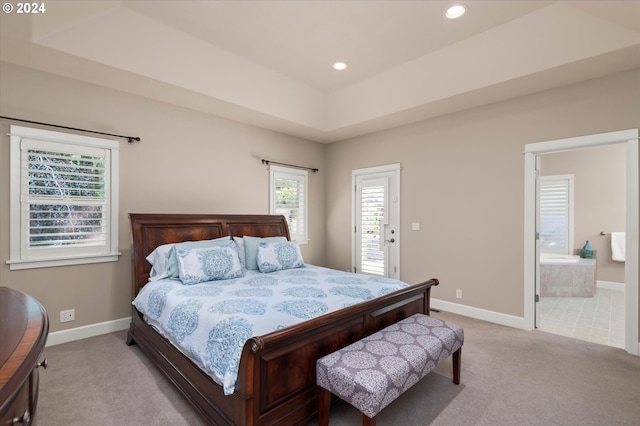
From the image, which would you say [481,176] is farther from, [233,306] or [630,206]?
[233,306]

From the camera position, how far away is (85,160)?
326cm

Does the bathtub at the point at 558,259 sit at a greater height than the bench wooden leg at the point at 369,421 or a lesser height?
greater

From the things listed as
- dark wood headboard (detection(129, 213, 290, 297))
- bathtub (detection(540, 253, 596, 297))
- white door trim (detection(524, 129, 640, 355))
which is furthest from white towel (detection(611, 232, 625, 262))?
dark wood headboard (detection(129, 213, 290, 297))

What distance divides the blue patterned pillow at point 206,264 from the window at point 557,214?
19.3 feet

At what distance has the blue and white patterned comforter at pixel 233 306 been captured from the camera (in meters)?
1.81

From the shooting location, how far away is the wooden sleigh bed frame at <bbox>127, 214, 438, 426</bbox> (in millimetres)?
1667

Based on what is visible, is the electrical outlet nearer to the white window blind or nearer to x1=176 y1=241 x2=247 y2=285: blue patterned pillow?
x1=176 y1=241 x2=247 y2=285: blue patterned pillow

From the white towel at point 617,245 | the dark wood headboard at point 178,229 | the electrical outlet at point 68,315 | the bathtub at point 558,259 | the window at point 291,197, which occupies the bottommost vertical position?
the electrical outlet at point 68,315

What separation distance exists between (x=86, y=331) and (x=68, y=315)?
0.25 meters

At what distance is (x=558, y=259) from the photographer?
5.26 meters

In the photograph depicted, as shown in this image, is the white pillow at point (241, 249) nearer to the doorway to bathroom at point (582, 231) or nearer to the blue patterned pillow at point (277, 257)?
the blue patterned pillow at point (277, 257)

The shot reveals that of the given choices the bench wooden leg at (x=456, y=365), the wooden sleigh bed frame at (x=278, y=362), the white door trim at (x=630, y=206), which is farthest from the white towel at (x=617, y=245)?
the bench wooden leg at (x=456, y=365)

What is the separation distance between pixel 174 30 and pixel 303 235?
346cm

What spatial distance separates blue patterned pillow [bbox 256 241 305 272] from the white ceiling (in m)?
1.83
